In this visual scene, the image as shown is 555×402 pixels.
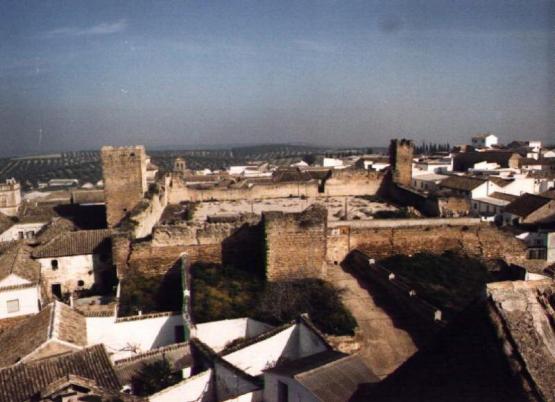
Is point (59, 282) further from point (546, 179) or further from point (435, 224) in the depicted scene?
point (546, 179)

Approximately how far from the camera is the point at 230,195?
24.5 metres

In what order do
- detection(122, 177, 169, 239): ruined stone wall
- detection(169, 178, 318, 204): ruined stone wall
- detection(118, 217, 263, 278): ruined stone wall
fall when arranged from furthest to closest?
detection(169, 178, 318, 204): ruined stone wall
detection(122, 177, 169, 239): ruined stone wall
detection(118, 217, 263, 278): ruined stone wall

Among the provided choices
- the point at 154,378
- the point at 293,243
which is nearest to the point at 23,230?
Answer: the point at 293,243

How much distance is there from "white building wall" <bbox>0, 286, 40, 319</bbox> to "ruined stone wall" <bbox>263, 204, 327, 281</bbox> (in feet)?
26.8

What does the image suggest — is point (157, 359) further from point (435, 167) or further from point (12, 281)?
point (435, 167)

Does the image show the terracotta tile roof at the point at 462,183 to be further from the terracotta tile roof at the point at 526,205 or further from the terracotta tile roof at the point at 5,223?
the terracotta tile roof at the point at 5,223

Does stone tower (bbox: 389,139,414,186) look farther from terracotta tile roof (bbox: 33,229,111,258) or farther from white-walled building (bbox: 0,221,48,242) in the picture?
white-walled building (bbox: 0,221,48,242)

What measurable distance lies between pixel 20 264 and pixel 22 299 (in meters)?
1.72

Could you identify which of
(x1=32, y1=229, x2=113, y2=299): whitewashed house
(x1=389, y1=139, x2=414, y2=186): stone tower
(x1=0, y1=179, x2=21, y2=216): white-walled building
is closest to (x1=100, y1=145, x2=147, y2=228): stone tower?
(x1=32, y1=229, x2=113, y2=299): whitewashed house

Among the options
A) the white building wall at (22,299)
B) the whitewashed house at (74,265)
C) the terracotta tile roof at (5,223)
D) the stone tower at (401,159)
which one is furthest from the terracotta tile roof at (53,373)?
the terracotta tile roof at (5,223)

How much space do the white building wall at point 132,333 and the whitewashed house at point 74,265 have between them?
6185 millimetres

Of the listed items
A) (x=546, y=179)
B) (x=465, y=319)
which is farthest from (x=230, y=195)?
(x=546, y=179)

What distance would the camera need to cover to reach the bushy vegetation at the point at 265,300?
1171 cm

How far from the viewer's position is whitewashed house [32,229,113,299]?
18.8 m
